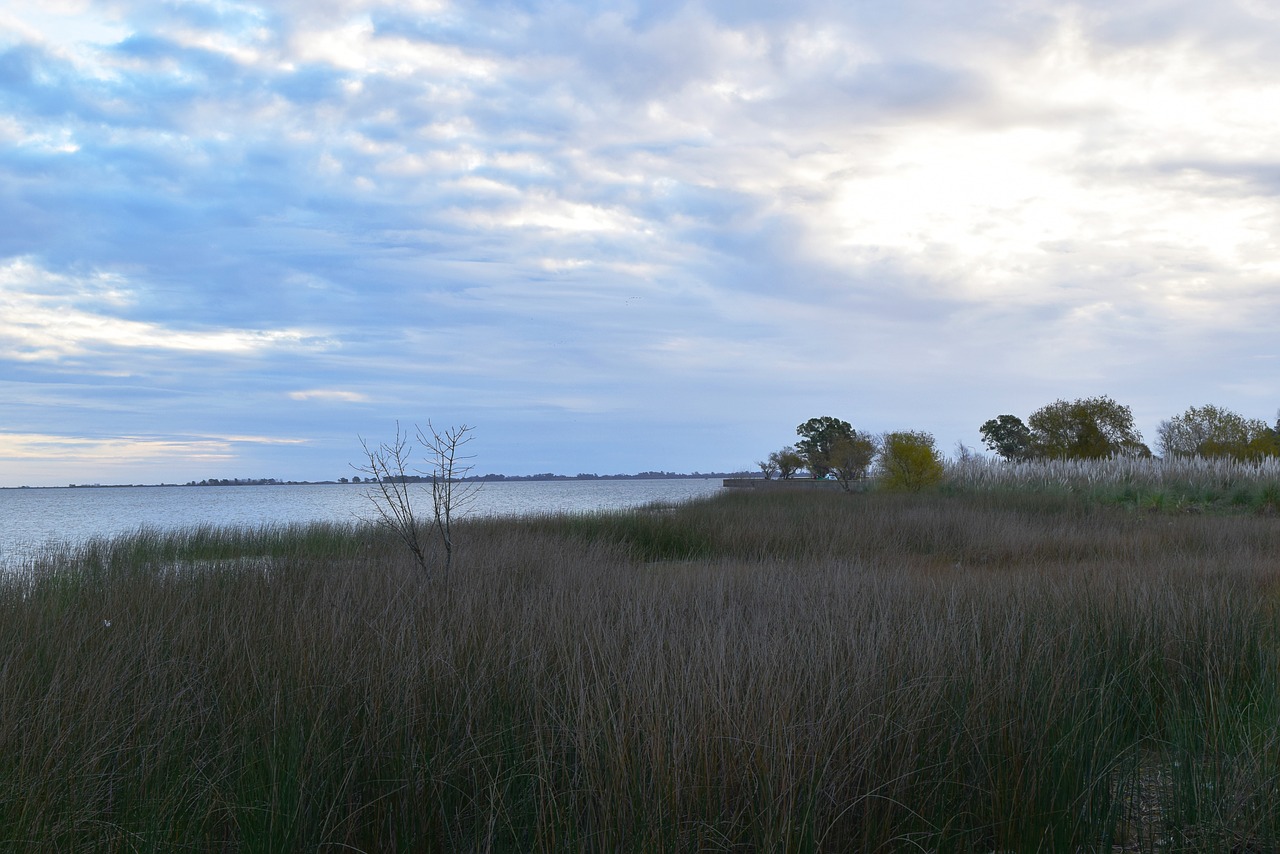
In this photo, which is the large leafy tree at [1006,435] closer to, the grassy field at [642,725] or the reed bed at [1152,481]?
the reed bed at [1152,481]

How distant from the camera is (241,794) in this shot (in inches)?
108

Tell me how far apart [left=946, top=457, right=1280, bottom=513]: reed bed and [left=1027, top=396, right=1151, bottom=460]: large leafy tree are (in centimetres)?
1715

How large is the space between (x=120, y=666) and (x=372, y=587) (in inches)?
81.4

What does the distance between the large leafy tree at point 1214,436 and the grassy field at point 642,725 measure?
1710 inches

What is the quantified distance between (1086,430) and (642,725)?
45822 mm

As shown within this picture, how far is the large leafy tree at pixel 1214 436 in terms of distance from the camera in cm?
4025

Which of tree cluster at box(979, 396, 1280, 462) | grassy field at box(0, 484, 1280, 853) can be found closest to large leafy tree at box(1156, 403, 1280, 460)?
tree cluster at box(979, 396, 1280, 462)

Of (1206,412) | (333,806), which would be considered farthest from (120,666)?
(1206,412)

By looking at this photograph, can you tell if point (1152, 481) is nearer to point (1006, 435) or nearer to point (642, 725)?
point (642, 725)

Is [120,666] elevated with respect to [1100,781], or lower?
elevated

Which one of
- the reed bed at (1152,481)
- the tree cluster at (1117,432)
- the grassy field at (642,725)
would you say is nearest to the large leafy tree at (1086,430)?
the tree cluster at (1117,432)

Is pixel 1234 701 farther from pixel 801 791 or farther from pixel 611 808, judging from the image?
pixel 611 808

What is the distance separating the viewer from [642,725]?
2.90 m

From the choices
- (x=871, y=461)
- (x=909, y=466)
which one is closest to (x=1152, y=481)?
(x=909, y=466)
